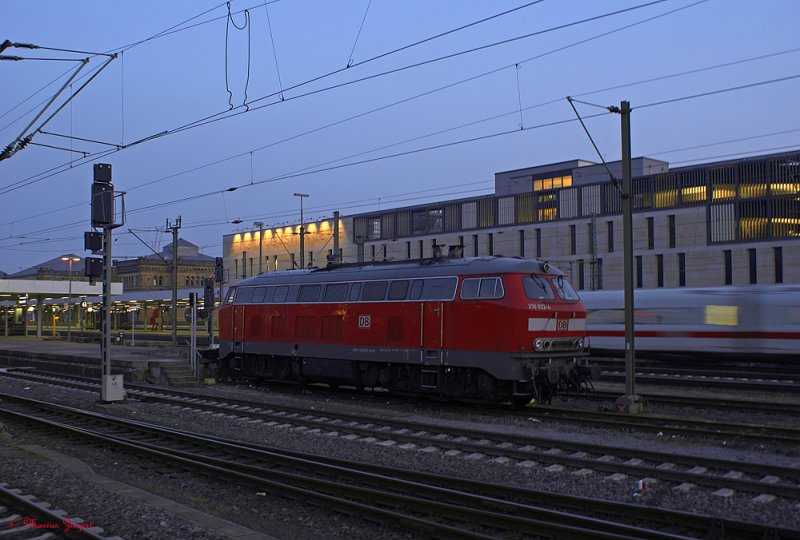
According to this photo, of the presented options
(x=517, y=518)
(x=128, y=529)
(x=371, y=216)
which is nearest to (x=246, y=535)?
(x=128, y=529)

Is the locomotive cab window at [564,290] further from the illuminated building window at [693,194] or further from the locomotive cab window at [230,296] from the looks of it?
the illuminated building window at [693,194]

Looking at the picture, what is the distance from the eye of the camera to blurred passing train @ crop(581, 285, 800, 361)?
27969 millimetres

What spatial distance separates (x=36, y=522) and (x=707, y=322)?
2695cm

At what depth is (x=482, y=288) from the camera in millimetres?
17609

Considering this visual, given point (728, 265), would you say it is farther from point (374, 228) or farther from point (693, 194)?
point (374, 228)

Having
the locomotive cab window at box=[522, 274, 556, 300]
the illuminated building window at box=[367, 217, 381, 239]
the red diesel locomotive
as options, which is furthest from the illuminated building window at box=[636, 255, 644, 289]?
the locomotive cab window at box=[522, 274, 556, 300]

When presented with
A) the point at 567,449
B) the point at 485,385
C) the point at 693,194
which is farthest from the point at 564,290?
the point at 693,194

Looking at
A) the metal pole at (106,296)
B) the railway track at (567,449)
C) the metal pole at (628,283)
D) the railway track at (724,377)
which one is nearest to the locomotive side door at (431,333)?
the railway track at (567,449)

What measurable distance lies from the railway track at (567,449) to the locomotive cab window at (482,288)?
2.90 metres

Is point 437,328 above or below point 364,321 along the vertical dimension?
below

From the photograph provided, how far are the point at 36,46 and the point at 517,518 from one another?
1255 centimetres

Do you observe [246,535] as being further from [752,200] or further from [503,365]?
[752,200]

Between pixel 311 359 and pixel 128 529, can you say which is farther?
pixel 311 359

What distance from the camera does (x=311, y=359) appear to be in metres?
22.0
